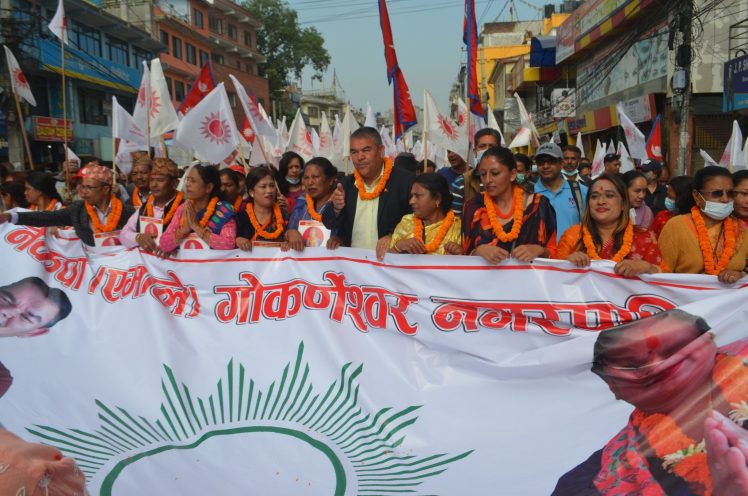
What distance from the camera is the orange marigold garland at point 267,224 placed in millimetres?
4066

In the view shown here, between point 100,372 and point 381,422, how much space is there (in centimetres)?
142

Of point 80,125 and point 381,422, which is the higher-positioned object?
point 80,125

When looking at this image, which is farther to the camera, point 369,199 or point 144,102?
point 144,102

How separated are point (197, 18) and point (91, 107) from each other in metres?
17.3

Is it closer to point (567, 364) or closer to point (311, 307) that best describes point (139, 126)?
point (311, 307)

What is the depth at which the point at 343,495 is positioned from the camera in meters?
2.47

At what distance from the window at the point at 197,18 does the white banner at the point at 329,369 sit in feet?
136

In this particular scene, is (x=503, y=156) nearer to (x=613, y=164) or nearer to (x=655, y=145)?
(x=613, y=164)

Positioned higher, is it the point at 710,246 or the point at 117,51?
→ the point at 117,51

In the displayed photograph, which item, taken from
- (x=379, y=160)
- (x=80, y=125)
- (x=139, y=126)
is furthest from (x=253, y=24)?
(x=379, y=160)

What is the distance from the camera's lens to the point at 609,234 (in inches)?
127

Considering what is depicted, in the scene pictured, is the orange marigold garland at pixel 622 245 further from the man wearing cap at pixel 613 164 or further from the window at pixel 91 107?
the window at pixel 91 107

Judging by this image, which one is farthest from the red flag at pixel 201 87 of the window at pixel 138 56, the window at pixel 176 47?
the window at pixel 176 47

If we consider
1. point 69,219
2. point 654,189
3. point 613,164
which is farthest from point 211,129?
point 613,164
